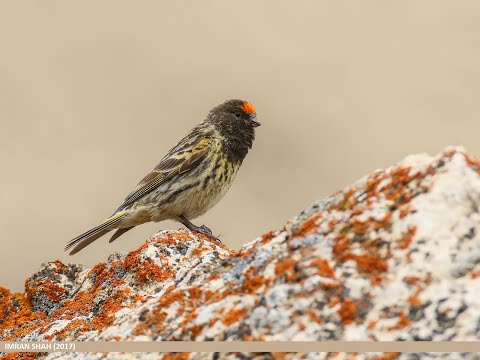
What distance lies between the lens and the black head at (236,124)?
11.7 metres

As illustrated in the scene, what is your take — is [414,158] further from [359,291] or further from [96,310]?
[96,310]

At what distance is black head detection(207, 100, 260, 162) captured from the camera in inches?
460

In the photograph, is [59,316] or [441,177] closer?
[441,177]

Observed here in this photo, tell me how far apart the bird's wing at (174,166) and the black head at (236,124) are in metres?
0.37

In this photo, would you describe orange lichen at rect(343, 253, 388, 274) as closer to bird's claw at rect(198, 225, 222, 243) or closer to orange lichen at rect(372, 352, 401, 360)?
orange lichen at rect(372, 352, 401, 360)

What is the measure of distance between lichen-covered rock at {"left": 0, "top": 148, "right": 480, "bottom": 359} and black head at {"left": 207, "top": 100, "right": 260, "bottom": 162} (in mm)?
6782

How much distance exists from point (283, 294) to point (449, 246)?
34.6 inches

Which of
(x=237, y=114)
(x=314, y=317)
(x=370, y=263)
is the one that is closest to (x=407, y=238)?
(x=370, y=263)

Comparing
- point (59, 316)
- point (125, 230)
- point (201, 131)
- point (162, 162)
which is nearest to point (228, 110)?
point (201, 131)

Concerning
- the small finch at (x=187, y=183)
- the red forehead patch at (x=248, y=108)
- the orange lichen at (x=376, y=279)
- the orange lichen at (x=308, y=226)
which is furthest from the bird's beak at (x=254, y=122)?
the orange lichen at (x=376, y=279)

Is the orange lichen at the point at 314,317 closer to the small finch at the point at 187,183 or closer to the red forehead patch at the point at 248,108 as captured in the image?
the small finch at the point at 187,183

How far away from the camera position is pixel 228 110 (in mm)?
12359

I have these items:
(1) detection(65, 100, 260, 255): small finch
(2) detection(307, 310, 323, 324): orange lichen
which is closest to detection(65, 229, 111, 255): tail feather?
(1) detection(65, 100, 260, 255): small finch

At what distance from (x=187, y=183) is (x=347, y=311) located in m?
7.80
